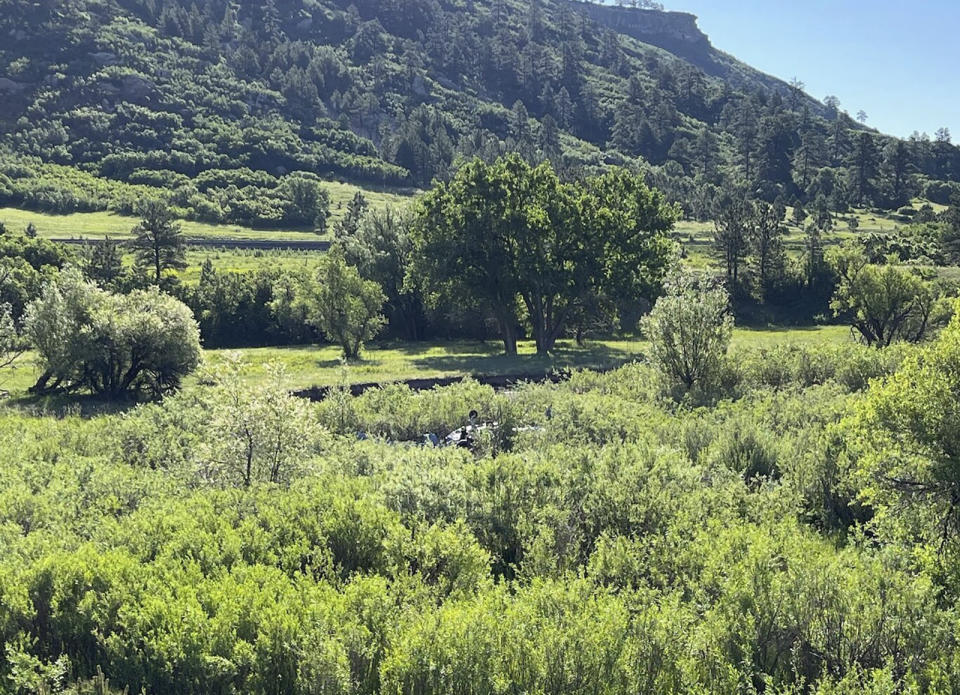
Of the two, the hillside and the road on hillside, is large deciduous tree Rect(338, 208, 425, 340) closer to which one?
the road on hillside

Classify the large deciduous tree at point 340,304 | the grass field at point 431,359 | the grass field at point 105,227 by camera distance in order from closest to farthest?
the grass field at point 431,359, the large deciduous tree at point 340,304, the grass field at point 105,227

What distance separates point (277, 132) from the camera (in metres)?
149

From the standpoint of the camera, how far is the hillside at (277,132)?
12125cm

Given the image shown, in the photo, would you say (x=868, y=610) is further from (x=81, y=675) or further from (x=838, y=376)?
(x=838, y=376)

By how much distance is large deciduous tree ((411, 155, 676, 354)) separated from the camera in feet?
147

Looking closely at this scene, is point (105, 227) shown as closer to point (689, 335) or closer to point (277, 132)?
point (277, 132)

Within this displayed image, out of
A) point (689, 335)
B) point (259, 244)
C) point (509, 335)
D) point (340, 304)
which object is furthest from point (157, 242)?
point (689, 335)

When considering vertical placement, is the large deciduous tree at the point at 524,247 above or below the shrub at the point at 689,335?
above

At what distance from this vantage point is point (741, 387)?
29516 mm

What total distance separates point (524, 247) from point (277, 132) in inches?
4750

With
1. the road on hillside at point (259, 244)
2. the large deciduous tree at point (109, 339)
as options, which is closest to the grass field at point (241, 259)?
the road on hillside at point (259, 244)

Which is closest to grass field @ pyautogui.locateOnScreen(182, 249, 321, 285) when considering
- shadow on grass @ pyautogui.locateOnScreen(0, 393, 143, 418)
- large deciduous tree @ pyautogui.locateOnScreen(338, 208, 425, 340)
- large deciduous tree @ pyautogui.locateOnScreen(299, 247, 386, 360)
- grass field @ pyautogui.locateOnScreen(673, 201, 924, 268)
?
large deciduous tree @ pyautogui.locateOnScreen(338, 208, 425, 340)

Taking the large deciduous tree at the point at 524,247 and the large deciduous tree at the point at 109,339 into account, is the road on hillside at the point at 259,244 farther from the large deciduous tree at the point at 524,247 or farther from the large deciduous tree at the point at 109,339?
the large deciduous tree at the point at 109,339

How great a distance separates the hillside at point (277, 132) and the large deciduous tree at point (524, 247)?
62352mm
